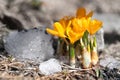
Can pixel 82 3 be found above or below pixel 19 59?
above

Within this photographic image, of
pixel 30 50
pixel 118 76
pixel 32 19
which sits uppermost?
pixel 32 19

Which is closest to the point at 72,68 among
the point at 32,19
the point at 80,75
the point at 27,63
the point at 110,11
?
the point at 80,75

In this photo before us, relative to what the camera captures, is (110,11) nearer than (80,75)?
No

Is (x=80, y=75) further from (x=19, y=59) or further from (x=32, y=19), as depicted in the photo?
(x=32, y=19)

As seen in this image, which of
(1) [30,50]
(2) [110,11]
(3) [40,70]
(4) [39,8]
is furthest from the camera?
(2) [110,11]

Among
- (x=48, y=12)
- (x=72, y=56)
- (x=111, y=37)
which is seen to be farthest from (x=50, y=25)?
(x=72, y=56)

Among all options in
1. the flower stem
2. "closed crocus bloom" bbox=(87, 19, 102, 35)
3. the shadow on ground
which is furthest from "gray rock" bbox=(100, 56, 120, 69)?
the shadow on ground

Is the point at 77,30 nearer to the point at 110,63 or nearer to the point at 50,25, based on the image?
the point at 110,63

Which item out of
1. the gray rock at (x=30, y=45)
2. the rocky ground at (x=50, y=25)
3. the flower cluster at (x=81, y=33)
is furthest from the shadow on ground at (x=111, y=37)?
the flower cluster at (x=81, y=33)

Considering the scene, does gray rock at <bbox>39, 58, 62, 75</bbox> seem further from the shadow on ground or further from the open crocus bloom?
the shadow on ground
